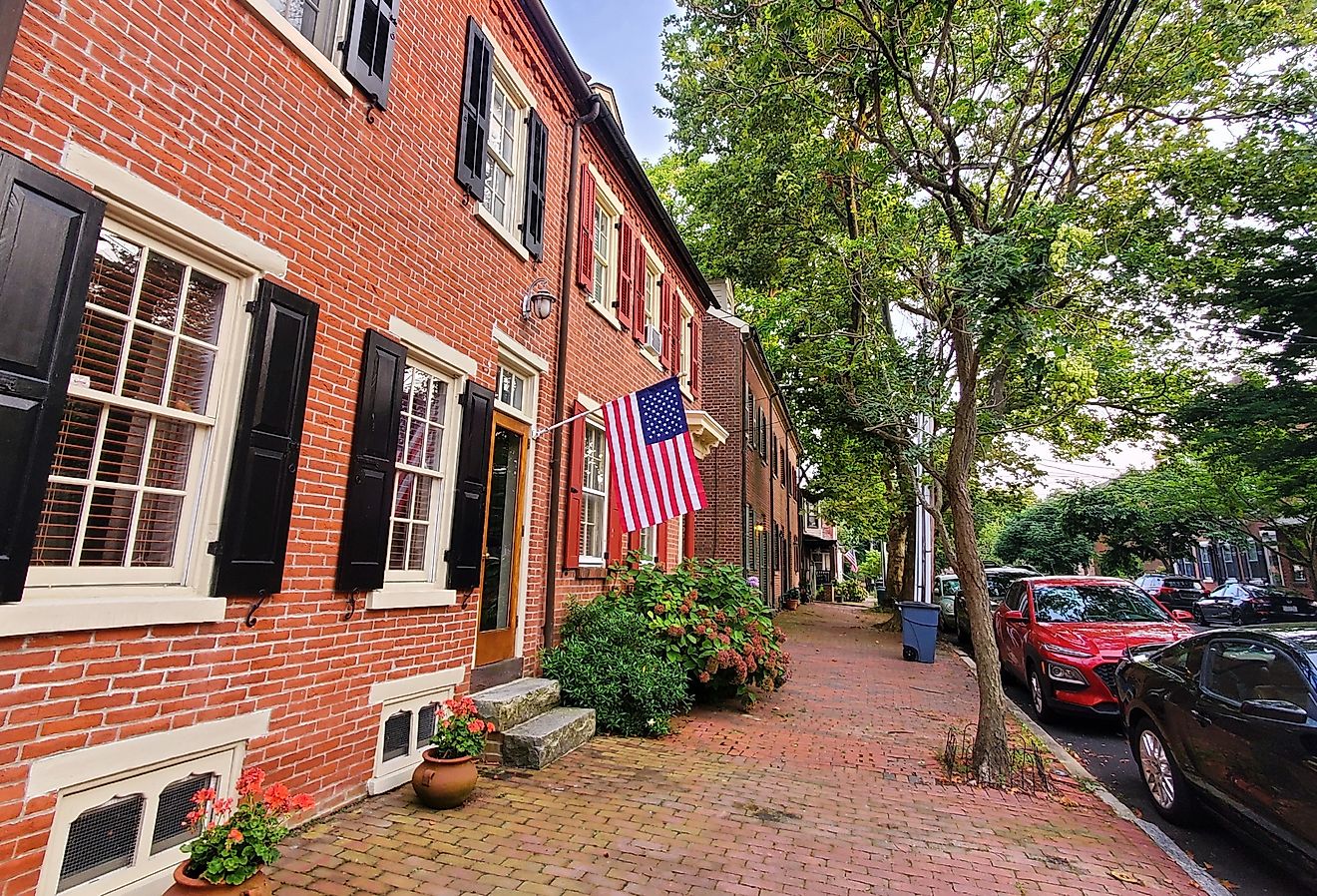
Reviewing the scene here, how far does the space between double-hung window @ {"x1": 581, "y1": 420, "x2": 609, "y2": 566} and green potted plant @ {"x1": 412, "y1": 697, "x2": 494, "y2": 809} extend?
3780 millimetres

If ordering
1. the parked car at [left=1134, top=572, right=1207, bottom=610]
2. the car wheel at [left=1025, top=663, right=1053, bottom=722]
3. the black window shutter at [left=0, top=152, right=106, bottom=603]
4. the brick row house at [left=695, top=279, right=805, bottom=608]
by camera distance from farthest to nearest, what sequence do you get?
the parked car at [left=1134, top=572, right=1207, bottom=610]
the brick row house at [left=695, top=279, right=805, bottom=608]
the car wheel at [left=1025, top=663, right=1053, bottom=722]
the black window shutter at [left=0, top=152, right=106, bottom=603]

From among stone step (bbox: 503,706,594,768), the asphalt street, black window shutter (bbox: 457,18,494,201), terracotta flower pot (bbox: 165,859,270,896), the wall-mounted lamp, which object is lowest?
the asphalt street

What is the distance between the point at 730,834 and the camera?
4.32 meters

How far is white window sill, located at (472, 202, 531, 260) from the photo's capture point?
6145 millimetres

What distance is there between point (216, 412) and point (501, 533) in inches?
135

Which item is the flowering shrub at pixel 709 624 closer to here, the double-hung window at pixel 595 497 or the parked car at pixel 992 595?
the double-hung window at pixel 595 497

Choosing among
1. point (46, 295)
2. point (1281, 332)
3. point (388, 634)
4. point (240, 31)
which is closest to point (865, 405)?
point (388, 634)

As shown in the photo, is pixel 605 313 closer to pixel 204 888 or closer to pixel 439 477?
pixel 439 477

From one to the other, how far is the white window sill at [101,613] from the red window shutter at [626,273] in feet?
23.3

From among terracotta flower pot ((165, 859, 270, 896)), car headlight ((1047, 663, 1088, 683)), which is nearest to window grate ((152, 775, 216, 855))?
terracotta flower pot ((165, 859, 270, 896))

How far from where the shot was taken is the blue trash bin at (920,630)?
43.1ft

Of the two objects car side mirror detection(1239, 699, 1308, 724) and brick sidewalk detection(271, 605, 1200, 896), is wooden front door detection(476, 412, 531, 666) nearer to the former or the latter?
brick sidewalk detection(271, 605, 1200, 896)

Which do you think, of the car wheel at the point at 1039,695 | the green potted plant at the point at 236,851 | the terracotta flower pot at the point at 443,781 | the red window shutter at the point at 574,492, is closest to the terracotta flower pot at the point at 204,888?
the green potted plant at the point at 236,851

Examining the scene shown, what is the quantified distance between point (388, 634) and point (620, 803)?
2.08 m
